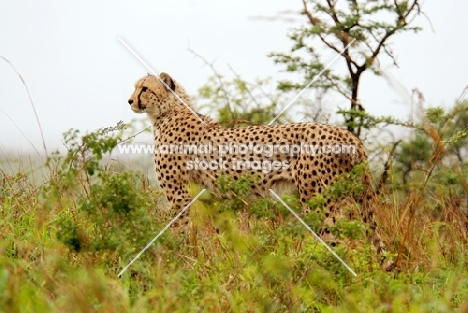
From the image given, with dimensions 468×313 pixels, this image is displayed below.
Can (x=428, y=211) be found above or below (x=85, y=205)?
below

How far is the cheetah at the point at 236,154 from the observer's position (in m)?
5.48

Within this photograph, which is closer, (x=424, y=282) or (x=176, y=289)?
(x=176, y=289)

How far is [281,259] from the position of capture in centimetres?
371

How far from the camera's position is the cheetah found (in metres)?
5.48

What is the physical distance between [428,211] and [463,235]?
41.4 inches

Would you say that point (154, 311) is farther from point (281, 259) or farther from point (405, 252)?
point (405, 252)

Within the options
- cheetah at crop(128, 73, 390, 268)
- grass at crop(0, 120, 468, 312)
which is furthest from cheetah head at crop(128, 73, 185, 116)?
grass at crop(0, 120, 468, 312)

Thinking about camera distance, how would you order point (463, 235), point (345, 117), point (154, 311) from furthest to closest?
point (345, 117) → point (463, 235) → point (154, 311)

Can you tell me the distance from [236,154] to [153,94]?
33.0 inches

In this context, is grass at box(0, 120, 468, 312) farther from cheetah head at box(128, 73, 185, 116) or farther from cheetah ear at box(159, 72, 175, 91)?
cheetah ear at box(159, 72, 175, 91)

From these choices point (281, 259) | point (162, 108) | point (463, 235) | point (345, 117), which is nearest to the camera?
point (281, 259)

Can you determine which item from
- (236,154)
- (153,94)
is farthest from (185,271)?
(153,94)

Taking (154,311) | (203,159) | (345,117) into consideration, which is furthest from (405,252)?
(345,117)

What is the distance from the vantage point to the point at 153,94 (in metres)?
6.12
